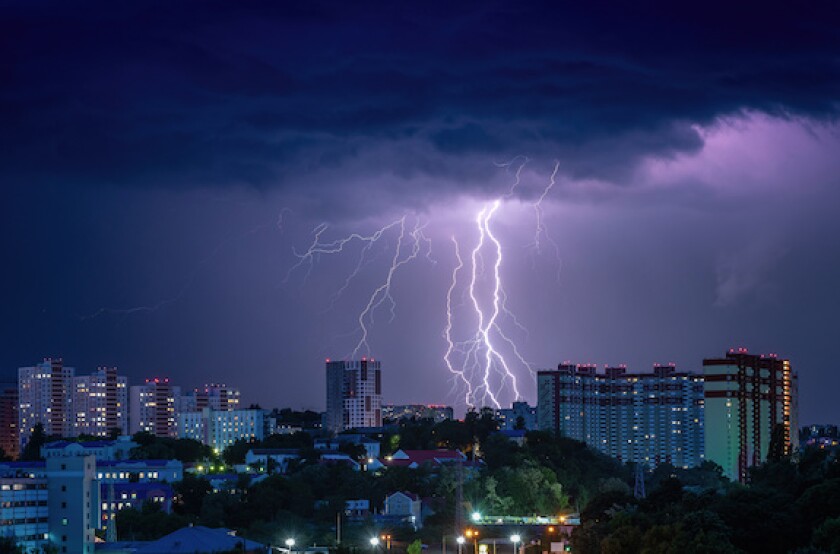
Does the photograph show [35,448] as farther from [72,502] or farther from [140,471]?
[72,502]

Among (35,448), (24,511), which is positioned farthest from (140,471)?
(24,511)

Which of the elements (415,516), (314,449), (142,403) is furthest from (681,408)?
(142,403)

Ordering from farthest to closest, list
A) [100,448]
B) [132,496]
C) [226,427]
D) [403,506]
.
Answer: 1. [226,427]
2. [100,448]
3. [132,496]
4. [403,506]

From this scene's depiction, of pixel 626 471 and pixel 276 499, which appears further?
pixel 626 471

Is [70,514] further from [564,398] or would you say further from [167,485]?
[564,398]

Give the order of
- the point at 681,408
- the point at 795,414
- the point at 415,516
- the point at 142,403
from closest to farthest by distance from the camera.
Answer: the point at 415,516, the point at 795,414, the point at 681,408, the point at 142,403

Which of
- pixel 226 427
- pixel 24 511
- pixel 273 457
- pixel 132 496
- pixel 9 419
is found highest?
pixel 9 419

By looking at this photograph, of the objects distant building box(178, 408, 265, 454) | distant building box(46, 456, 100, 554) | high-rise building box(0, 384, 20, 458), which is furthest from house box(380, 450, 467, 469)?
high-rise building box(0, 384, 20, 458)

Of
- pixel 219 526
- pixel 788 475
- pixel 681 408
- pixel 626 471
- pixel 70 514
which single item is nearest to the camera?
pixel 788 475
